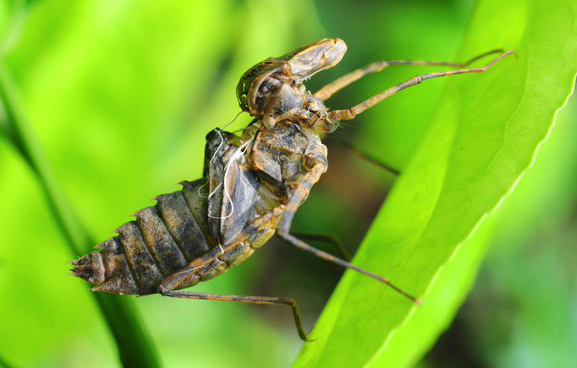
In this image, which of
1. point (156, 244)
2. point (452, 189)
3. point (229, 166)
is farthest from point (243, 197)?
point (452, 189)

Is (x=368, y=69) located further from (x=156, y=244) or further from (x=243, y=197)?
(x=156, y=244)

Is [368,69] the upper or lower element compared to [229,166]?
upper

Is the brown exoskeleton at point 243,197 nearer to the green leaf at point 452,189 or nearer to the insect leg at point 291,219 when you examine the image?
the insect leg at point 291,219

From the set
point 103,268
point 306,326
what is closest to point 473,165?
point 103,268

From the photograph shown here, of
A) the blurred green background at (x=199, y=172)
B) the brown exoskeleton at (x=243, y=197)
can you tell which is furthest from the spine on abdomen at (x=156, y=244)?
the blurred green background at (x=199, y=172)

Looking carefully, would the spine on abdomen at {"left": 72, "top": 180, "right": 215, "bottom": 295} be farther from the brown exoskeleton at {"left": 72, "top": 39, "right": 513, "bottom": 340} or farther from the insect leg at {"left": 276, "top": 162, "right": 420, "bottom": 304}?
the insect leg at {"left": 276, "top": 162, "right": 420, "bottom": 304}

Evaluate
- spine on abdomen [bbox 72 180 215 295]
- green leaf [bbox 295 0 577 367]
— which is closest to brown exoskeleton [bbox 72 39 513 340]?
spine on abdomen [bbox 72 180 215 295]

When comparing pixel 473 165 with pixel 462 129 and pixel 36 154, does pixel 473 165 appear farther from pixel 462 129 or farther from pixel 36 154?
pixel 36 154
